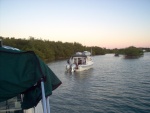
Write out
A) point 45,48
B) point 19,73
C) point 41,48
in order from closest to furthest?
1. point 19,73
2. point 41,48
3. point 45,48

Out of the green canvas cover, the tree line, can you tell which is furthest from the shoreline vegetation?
the green canvas cover

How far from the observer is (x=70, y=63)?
3481 cm

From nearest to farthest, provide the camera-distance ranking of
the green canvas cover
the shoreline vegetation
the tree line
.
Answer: the green canvas cover, the tree line, the shoreline vegetation

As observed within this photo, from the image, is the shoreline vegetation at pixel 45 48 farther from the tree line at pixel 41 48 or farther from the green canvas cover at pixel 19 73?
the green canvas cover at pixel 19 73

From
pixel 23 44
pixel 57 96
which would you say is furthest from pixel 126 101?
pixel 23 44

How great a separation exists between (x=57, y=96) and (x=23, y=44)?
150 feet

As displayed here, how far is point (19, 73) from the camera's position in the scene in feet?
8.98

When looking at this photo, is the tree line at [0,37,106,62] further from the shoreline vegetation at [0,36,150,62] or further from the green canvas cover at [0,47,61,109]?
the green canvas cover at [0,47,61,109]

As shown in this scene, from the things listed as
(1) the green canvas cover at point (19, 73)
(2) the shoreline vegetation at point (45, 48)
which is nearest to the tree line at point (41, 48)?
(2) the shoreline vegetation at point (45, 48)

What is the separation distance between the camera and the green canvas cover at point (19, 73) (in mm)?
2695

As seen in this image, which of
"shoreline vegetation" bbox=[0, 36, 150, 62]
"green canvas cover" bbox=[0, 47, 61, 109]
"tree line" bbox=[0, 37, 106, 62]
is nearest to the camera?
"green canvas cover" bbox=[0, 47, 61, 109]

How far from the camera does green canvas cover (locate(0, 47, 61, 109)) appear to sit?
2695 mm

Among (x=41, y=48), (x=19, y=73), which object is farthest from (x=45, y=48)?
(x=19, y=73)

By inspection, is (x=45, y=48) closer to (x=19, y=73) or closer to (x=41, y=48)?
(x=41, y=48)
